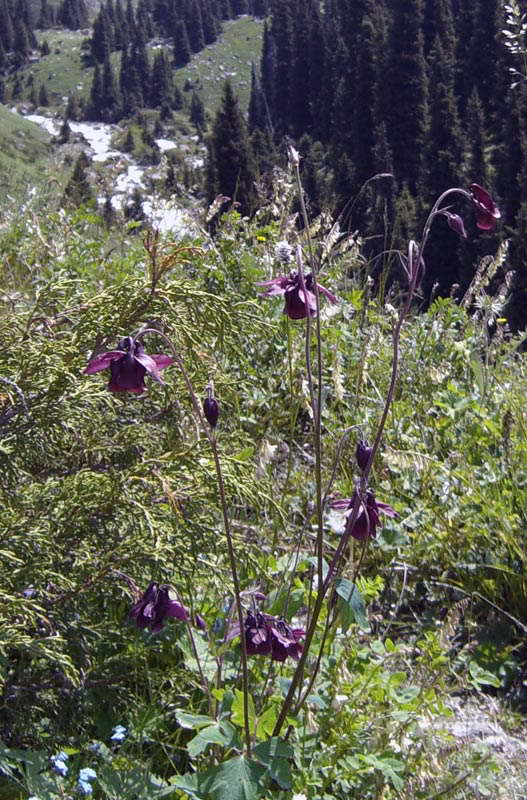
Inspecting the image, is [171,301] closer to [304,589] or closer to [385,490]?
[304,589]

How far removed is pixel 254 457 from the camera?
10.8ft

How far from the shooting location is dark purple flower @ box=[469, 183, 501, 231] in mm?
1729

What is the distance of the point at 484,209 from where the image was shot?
1737 mm

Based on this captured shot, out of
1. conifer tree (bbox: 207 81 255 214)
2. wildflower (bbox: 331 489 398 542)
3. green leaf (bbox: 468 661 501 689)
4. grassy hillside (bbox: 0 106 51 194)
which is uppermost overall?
wildflower (bbox: 331 489 398 542)

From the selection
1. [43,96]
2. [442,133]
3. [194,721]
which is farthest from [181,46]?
[194,721]

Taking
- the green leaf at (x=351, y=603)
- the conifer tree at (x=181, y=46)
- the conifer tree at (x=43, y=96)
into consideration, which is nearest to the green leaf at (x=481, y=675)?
the green leaf at (x=351, y=603)

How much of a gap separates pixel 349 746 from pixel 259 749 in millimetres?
411

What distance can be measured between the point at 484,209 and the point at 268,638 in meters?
1.06

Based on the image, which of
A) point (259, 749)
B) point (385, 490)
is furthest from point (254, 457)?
point (259, 749)

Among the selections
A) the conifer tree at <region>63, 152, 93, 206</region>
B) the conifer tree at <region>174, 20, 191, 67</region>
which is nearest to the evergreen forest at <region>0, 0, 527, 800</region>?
the conifer tree at <region>63, 152, 93, 206</region>

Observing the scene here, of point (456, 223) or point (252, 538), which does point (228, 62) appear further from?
point (456, 223)

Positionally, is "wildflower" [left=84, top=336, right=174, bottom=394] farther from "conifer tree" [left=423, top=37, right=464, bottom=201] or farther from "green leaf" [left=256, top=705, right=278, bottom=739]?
"conifer tree" [left=423, top=37, right=464, bottom=201]

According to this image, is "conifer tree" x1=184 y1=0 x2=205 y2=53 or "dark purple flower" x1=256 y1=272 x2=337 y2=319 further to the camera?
"conifer tree" x1=184 y1=0 x2=205 y2=53

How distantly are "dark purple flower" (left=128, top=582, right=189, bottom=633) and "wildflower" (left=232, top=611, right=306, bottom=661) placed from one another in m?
0.15
